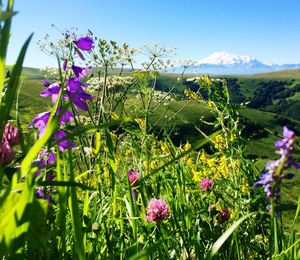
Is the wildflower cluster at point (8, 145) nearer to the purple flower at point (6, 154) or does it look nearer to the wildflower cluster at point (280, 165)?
the purple flower at point (6, 154)

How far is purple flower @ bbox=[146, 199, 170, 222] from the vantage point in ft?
9.05

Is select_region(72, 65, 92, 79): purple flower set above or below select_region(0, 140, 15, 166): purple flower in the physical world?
above

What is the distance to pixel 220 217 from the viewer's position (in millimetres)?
3354

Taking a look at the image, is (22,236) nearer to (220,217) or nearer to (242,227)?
(220,217)

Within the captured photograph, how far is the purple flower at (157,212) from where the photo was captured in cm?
276

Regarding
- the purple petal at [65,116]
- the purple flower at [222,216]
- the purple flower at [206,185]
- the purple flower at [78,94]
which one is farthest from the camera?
the purple flower at [206,185]

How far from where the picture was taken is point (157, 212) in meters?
2.78

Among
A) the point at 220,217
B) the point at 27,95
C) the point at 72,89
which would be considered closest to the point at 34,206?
the point at 72,89

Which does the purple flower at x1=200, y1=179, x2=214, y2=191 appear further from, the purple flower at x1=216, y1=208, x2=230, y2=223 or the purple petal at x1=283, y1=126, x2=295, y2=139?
the purple petal at x1=283, y1=126, x2=295, y2=139

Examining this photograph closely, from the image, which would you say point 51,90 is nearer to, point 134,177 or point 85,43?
point 85,43

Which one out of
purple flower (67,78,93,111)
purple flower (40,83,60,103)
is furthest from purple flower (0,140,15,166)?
purple flower (40,83,60,103)

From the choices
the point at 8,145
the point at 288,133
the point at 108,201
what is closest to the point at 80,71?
the point at 108,201

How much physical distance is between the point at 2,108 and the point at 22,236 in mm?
458

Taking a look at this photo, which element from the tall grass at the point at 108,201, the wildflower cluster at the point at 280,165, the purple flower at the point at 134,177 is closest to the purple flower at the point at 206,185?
the tall grass at the point at 108,201
